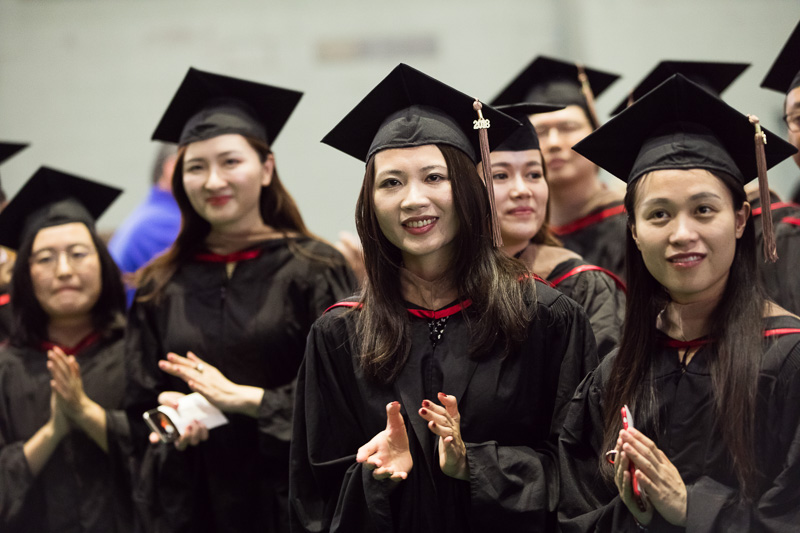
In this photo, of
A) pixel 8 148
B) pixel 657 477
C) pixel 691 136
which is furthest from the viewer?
pixel 8 148

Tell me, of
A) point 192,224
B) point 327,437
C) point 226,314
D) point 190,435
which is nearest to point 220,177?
point 192,224

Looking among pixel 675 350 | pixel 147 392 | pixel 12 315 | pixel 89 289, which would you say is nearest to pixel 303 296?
pixel 147 392

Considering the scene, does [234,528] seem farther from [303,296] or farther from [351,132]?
[351,132]

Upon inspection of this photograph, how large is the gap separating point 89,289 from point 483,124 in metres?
2.16

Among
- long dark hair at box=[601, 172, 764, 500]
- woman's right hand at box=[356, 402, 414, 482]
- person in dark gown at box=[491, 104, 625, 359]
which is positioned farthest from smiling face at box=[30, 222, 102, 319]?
long dark hair at box=[601, 172, 764, 500]

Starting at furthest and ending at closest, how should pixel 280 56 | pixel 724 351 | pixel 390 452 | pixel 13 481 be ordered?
pixel 280 56 < pixel 13 481 < pixel 390 452 < pixel 724 351

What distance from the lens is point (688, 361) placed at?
2.52 metres

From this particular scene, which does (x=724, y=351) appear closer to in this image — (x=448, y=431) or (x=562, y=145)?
(x=448, y=431)

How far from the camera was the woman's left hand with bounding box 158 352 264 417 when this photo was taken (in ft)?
11.6

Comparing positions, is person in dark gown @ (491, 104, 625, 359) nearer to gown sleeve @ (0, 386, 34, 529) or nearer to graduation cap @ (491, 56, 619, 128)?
graduation cap @ (491, 56, 619, 128)

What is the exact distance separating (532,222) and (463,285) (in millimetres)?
764

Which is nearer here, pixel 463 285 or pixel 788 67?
pixel 463 285

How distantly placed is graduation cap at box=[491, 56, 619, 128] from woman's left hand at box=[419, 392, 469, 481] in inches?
89.8

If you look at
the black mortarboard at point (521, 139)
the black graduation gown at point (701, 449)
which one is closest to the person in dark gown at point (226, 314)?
the black mortarboard at point (521, 139)
